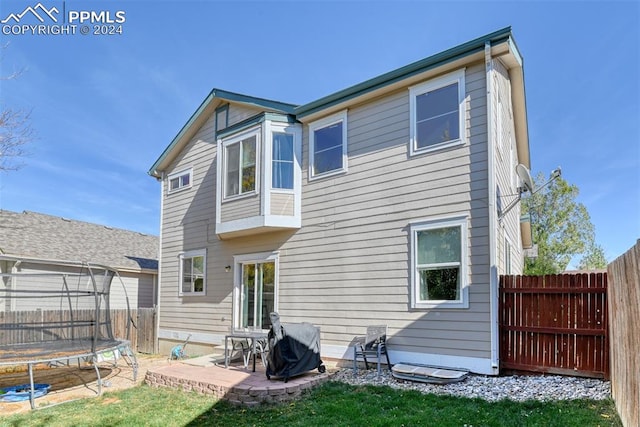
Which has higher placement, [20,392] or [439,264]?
[439,264]

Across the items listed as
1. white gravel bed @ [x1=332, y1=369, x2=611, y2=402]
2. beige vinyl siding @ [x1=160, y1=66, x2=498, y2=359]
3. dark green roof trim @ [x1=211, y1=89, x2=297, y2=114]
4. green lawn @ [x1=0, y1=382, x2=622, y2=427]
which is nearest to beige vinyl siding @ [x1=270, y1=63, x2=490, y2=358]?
beige vinyl siding @ [x1=160, y1=66, x2=498, y2=359]

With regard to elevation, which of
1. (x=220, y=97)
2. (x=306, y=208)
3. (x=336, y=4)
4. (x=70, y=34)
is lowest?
(x=306, y=208)

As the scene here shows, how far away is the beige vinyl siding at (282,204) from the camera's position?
9047 millimetres

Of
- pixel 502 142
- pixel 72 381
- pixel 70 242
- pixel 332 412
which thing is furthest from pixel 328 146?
pixel 70 242

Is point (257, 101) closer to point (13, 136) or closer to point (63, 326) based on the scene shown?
point (13, 136)

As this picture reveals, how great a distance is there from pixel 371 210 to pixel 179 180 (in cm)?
694

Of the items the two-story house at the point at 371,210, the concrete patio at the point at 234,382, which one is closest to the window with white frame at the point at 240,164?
the two-story house at the point at 371,210

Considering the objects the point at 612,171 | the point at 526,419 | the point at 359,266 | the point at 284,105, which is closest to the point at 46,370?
the point at 359,266

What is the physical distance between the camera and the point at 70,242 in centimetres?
1570

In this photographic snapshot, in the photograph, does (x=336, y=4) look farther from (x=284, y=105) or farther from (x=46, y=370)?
(x=46, y=370)

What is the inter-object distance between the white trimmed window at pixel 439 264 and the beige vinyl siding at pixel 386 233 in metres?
0.13

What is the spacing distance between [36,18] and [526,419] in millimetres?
11787

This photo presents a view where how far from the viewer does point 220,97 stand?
11.0m

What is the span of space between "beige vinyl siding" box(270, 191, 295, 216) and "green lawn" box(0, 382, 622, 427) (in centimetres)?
386
